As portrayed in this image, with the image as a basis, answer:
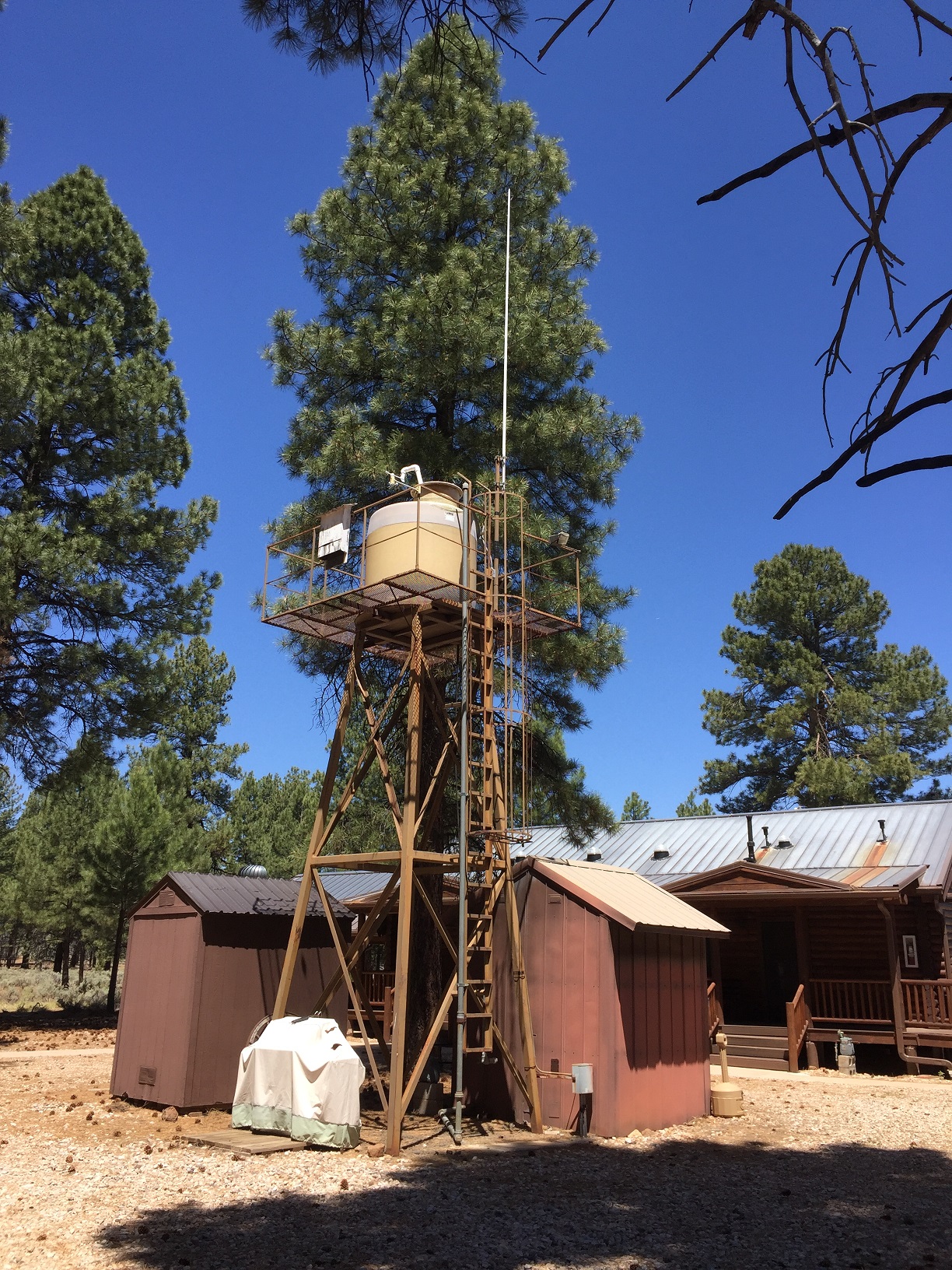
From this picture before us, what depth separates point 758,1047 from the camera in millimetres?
19219

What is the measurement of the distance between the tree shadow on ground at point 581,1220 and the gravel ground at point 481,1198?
0.08 ft

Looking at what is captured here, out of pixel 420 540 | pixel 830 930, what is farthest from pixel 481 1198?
pixel 830 930

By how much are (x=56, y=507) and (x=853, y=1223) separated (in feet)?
60.9

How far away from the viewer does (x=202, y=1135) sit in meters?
10.6

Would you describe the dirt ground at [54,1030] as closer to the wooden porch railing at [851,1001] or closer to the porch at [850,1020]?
the porch at [850,1020]

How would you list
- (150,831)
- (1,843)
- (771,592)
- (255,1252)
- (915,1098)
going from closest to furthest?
(255,1252) → (915,1098) → (150,831) → (1,843) → (771,592)

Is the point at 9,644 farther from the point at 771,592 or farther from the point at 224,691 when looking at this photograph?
the point at 771,592

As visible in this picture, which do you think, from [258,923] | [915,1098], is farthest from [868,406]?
[915,1098]

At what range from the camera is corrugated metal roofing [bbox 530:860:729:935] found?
12.0 m

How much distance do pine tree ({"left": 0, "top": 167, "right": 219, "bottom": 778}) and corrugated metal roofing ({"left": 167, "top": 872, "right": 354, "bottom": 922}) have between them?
680 cm

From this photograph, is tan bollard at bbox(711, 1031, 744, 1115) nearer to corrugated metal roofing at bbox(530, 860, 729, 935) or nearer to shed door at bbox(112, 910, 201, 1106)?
corrugated metal roofing at bbox(530, 860, 729, 935)

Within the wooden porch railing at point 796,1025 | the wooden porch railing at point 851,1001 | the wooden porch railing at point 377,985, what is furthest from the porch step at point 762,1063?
the wooden porch railing at point 377,985

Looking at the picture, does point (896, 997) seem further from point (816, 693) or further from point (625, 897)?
point (816, 693)

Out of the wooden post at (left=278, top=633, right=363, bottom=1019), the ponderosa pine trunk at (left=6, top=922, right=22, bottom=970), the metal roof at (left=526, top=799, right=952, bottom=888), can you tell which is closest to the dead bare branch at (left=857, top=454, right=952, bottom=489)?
the wooden post at (left=278, top=633, right=363, bottom=1019)
